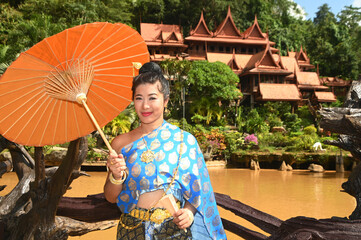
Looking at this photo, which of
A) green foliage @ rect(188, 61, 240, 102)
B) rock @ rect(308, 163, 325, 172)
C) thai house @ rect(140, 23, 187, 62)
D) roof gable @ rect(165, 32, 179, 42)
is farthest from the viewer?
roof gable @ rect(165, 32, 179, 42)

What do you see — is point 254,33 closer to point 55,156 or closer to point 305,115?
point 305,115

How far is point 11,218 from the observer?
2.30 meters

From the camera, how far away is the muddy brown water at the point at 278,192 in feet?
25.0

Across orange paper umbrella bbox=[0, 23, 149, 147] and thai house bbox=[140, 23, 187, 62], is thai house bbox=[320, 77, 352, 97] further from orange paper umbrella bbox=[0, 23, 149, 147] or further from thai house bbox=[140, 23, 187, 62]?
orange paper umbrella bbox=[0, 23, 149, 147]

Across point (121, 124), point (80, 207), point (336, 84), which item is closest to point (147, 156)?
point (80, 207)

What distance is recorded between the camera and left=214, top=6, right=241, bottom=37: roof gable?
30.3 meters

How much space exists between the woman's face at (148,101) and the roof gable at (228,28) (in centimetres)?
2966

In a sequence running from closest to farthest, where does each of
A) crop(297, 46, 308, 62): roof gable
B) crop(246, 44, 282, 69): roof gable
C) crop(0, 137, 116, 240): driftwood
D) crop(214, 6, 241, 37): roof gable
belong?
crop(0, 137, 116, 240): driftwood, crop(246, 44, 282, 69): roof gable, crop(214, 6, 241, 37): roof gable, crop(297, 46, 308, 62): roof gable

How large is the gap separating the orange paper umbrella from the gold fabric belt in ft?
1.67

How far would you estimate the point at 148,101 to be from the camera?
5.74ft

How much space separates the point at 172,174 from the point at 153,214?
0.74 ft

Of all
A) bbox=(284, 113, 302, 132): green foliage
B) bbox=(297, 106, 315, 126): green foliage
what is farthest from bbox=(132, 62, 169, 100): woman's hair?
bbox=(297, 106, 315, 126): green foliage

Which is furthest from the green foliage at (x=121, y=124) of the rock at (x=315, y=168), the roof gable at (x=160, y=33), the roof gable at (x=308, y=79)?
the roof gable at (x=308, y=79)

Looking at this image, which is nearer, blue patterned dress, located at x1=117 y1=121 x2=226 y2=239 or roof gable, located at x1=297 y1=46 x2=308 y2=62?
blue patterned dress, located at x1=117 y1=121 x2=226 y2=239
